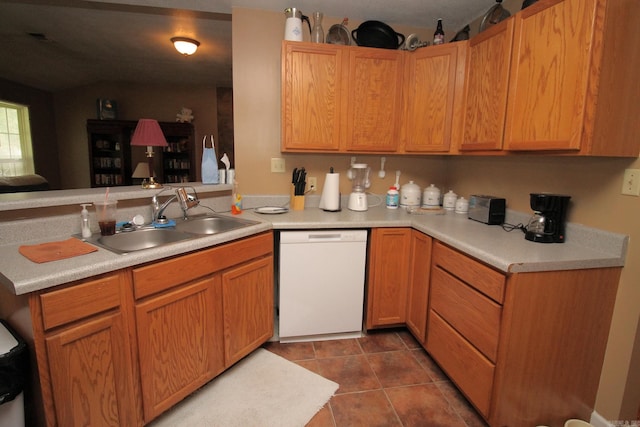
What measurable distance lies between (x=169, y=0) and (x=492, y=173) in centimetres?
256

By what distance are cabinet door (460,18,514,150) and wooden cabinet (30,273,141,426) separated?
79.2 inches

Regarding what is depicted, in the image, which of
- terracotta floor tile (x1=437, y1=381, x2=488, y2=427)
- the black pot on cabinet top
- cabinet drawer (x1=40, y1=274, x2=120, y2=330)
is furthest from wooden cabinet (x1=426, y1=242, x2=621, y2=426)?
the black pot on cabinet top

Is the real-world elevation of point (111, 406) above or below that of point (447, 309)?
below

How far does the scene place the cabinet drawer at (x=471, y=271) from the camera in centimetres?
136

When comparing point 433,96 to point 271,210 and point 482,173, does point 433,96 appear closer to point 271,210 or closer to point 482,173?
point 482,173

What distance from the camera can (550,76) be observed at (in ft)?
4.66

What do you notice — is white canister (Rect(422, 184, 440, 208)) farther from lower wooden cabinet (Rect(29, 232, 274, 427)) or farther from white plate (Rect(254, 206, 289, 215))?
lower wooden cabinet (Rect(29, 232, 274, 427))

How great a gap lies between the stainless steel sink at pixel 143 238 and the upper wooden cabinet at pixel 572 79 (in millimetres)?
1796

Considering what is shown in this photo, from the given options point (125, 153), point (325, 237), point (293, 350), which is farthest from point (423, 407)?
point (125, 153)

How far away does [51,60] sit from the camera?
4215 mm

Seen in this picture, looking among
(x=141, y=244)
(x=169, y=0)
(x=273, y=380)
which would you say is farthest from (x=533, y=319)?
(x=169, y=0)

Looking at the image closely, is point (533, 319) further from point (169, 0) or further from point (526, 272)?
point (169, 0)

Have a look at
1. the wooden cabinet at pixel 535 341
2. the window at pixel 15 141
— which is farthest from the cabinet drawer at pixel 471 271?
the window at pixel 15 141

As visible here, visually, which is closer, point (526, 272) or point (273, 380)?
point (526, 272)
